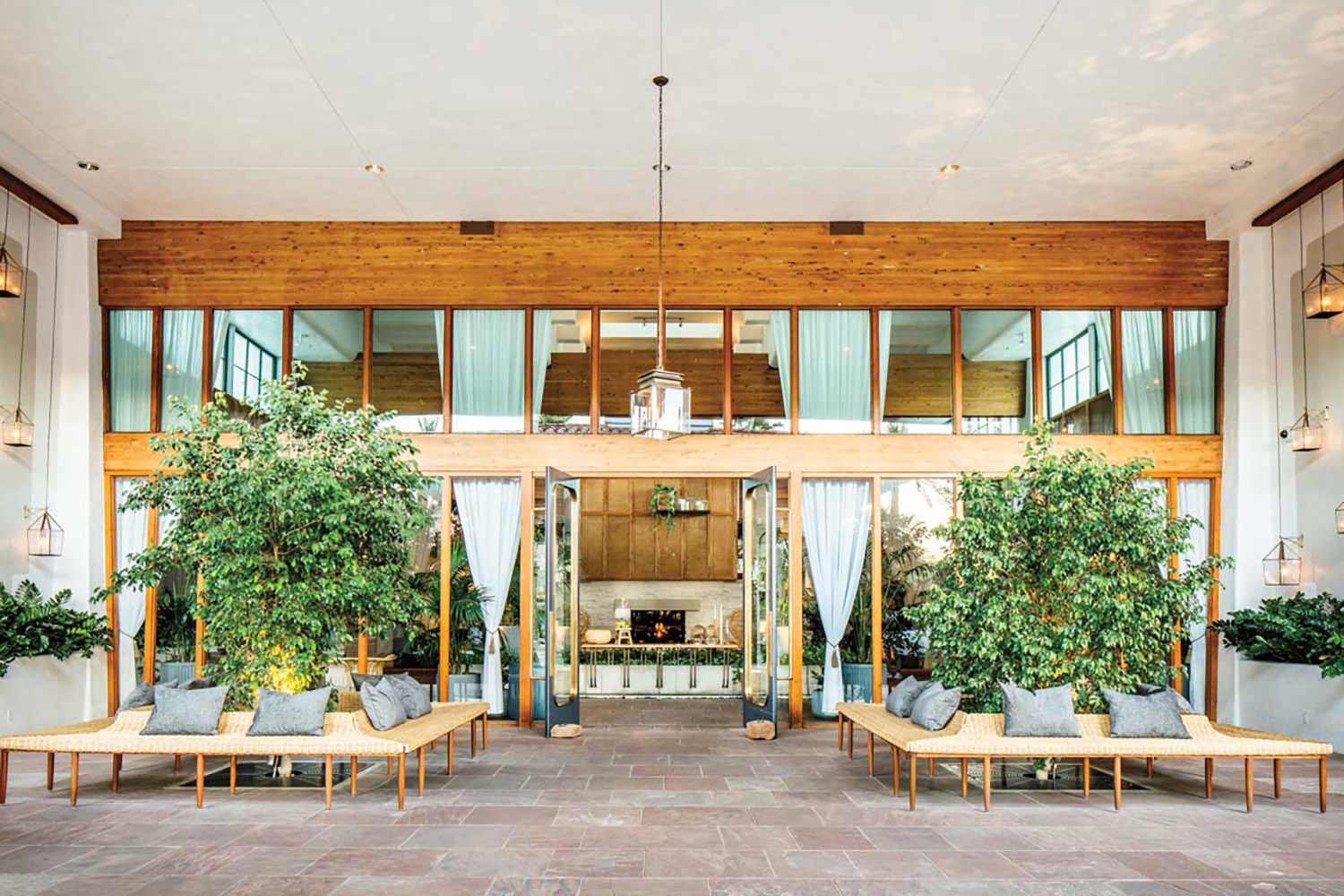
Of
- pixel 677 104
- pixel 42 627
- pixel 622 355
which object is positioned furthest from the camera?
pixel 622 355

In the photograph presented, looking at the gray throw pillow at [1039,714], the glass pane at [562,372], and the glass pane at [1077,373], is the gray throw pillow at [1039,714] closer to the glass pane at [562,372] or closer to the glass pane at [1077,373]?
the glass pane at [1077,373]

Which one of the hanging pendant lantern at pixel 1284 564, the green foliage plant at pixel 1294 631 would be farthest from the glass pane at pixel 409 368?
the hanging pendant lantern at pixel 1284 564

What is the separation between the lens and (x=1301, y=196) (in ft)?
30.0

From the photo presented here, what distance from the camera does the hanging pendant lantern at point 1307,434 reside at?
29.7ft

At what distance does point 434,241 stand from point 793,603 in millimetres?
5160

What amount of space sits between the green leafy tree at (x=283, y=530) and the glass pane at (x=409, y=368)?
263 cm

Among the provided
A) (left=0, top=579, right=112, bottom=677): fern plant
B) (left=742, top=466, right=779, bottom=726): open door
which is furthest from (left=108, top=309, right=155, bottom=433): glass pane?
(left=742, top=466, right=779, bottom=726): open door

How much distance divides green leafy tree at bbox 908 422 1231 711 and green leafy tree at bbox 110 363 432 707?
4040 mm

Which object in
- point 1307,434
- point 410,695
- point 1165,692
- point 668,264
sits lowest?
point 410,695

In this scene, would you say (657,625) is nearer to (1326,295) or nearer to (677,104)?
(677,104)

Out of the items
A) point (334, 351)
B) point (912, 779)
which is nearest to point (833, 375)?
point (912, 779)

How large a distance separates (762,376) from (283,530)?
5.01 metres

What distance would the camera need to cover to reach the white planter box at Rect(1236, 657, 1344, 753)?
28.6ft

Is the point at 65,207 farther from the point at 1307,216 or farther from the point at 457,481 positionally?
the point at 1307,216
